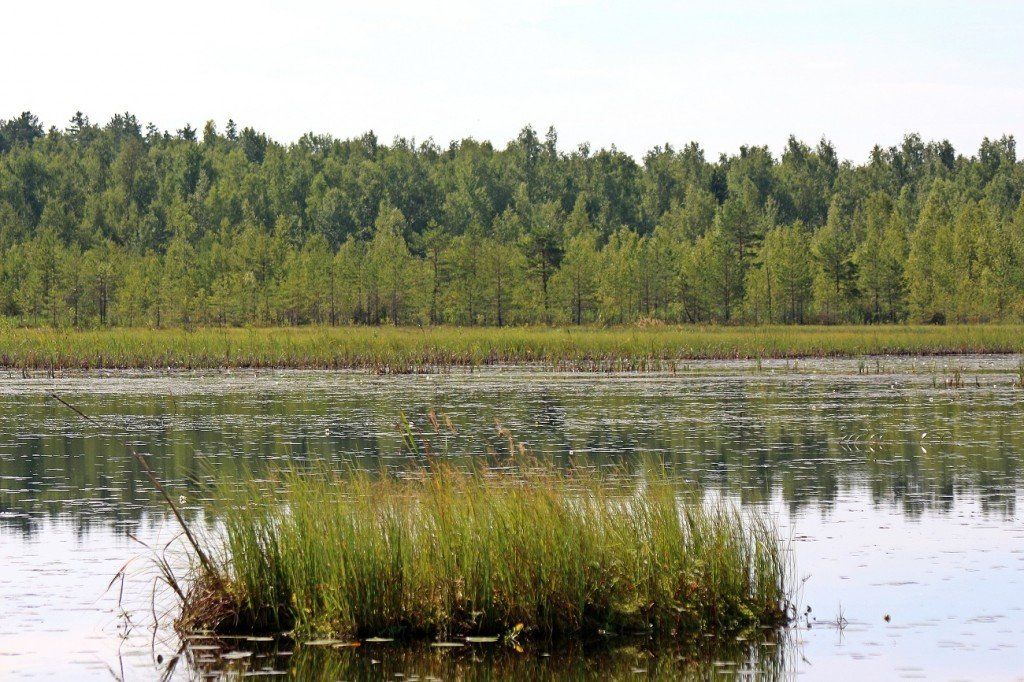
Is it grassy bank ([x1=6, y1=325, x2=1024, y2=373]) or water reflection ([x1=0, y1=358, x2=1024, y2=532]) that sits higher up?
grassy bank ([x1=6, y1=325, x2=1024, y2=373])

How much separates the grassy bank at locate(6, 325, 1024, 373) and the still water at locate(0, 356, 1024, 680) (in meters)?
7.76

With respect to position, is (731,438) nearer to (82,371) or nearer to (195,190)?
(82,371)

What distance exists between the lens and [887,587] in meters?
14.4

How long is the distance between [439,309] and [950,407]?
279 ft

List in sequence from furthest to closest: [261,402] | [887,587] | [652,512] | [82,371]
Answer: [82,371] < [261,402] < [887,587] < [652,512]

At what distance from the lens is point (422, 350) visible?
60.4 meters

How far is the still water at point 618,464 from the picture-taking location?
1171cm

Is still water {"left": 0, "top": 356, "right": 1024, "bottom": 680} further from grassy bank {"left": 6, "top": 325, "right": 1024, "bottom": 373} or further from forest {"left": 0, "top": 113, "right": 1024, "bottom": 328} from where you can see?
forest {"left": 0, "top": 113, "right": 1024, "bottom": 328}

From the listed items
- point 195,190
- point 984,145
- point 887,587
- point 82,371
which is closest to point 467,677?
point 887,587

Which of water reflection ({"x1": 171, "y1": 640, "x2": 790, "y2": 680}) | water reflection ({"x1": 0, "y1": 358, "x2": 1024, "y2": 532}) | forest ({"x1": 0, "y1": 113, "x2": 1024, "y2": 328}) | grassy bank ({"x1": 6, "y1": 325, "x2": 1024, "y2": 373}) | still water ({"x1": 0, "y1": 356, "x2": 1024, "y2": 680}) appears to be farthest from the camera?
forest ({"x1": 0, "y1": 113, "x2": 1024, "y2": 328})

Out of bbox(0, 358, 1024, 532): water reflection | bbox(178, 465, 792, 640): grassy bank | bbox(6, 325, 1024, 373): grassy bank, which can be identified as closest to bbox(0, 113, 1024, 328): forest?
bbox(6, 325, 1024, 373): grassy bank

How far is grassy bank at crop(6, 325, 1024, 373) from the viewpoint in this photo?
192 feet

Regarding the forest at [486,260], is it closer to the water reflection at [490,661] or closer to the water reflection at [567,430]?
the water reflection at [567,430]

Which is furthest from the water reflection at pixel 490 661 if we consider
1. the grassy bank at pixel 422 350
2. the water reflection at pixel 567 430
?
the grassy bank at pixel 422 350
